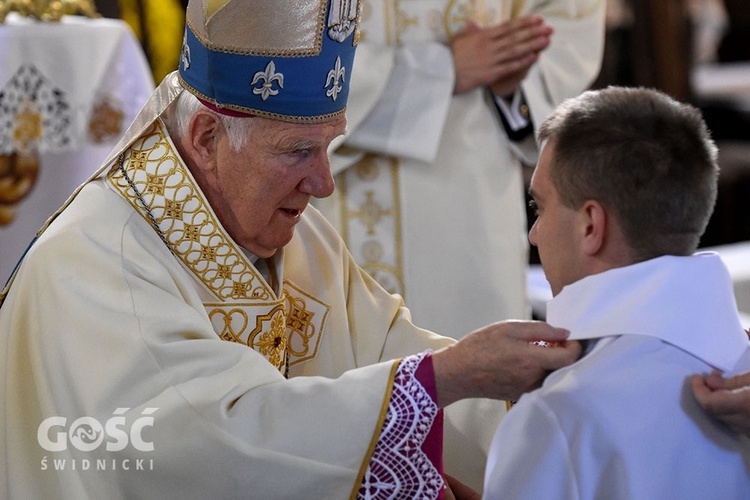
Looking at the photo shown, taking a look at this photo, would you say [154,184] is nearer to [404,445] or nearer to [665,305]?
[404,445]

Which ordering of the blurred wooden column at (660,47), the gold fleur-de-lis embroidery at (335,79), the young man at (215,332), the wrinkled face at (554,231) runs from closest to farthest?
the wrinkled face at (554,231) < the young man at (215,332) < the gold fleur-de-lis embroidery at (335,79) < the blurred wooden column at (660,47)

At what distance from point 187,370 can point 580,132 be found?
88cm

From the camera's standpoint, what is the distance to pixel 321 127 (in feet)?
8.34

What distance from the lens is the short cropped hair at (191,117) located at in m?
2.51

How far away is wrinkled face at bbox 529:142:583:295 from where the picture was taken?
6.91 feet

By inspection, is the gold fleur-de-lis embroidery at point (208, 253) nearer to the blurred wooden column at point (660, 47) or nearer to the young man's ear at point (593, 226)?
the young man's ear at point (593, 226)

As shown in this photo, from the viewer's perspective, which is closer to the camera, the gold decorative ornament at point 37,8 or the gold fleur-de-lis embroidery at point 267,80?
the gold fleur-de-lis embroidery at point 267,80

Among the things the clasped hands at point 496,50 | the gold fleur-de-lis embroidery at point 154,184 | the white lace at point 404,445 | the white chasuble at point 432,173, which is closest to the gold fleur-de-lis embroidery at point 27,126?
the white chasuble at point 432,173

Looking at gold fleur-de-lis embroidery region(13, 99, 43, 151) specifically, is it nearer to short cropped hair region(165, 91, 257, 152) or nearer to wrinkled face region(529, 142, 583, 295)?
short cropped hair region(165, 91, 257, 152)

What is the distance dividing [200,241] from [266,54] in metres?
0.43

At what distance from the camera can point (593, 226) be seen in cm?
206

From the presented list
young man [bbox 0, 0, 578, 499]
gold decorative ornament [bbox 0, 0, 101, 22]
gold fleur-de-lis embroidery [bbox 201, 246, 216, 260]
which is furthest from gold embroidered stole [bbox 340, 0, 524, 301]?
gold decorative ornament [bbox 0, 0, 101, 22]

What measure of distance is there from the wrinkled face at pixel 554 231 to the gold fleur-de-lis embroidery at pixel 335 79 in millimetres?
585

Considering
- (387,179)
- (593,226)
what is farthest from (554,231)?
(387,179)
